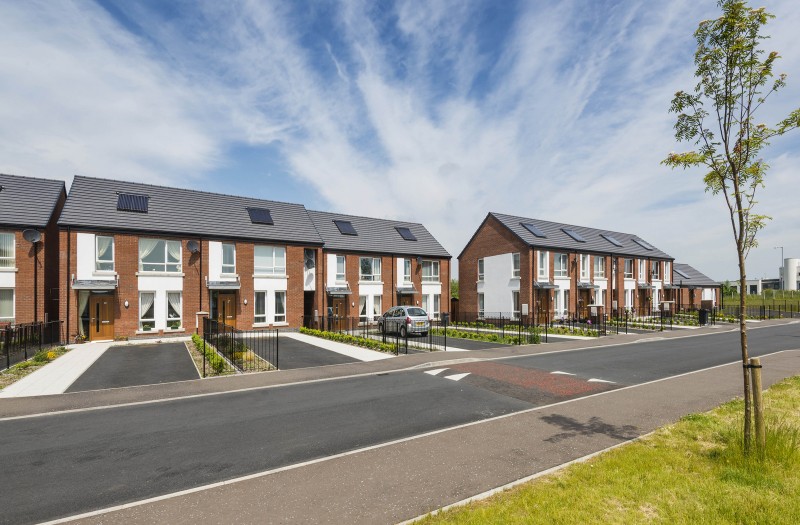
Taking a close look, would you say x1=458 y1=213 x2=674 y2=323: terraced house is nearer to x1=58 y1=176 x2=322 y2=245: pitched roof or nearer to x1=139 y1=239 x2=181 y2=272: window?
x1=58 y1=176 x2=322 y2=245: pitched roof

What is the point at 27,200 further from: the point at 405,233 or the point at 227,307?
the point at 405,233

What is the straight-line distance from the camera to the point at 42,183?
2331 centimetres

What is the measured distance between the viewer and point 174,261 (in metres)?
23.4

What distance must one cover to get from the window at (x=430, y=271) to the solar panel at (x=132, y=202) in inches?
826

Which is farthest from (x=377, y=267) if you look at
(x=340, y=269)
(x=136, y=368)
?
(x=136, y=368)

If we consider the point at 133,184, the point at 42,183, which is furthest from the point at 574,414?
the point at 42,183

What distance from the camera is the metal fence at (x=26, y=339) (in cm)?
1466

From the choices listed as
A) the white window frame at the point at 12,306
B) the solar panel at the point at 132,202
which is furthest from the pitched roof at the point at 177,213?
the white window frame at the point at 12,306

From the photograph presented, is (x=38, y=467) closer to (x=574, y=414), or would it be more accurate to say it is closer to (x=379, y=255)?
(x=574, y=414)

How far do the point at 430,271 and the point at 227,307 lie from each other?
17050 mm

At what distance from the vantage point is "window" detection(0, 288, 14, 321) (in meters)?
20.0

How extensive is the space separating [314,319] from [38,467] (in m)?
21.8

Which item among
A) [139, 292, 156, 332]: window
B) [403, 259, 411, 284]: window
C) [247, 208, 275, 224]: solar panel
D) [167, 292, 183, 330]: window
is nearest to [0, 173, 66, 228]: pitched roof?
[139, 292, 156, 332]: window

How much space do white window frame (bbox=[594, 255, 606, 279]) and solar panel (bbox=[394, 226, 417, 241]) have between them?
1812 centimetres
